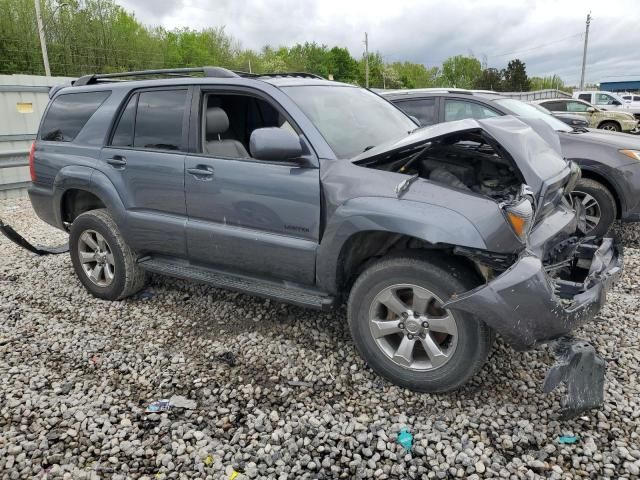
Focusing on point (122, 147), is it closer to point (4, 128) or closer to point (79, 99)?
point (79, 99)

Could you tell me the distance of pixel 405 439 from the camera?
8.52 ft

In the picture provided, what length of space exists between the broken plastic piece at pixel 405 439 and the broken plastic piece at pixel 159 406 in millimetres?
1362

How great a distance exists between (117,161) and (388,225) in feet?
8.30

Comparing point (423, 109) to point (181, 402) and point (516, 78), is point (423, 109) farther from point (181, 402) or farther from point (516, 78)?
point (516, 78)

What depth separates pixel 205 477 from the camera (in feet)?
7.87

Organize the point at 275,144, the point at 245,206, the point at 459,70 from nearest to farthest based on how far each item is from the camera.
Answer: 1. the point at 275,144
2. the point at 245,206
3. the point at 459,70

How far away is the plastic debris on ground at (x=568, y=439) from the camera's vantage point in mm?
2525

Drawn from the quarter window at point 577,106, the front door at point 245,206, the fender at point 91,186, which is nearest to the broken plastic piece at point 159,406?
the front door at point 245,206

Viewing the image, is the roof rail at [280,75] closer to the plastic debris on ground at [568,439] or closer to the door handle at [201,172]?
the door handle at [201,172]

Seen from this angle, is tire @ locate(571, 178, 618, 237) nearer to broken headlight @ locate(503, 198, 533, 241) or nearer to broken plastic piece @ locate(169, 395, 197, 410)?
broken headlight @ locate(503, 198, 533, 241)

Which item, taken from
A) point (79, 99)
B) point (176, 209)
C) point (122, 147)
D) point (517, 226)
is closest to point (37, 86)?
point (79, 99)

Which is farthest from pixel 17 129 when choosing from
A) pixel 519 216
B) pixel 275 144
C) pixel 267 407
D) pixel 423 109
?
pixel 519 216

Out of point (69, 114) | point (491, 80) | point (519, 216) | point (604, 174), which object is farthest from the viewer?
point (491, 80)

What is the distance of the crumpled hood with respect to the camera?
110 inches
